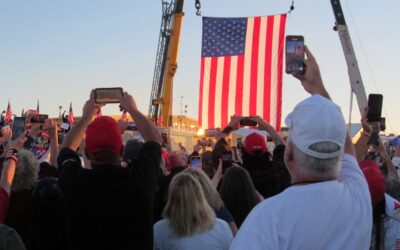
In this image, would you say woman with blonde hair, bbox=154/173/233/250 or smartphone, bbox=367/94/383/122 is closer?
woman with blonde hair, bbox=154/173/233/250

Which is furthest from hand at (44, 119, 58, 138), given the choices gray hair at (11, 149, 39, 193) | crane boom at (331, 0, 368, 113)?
crane boom at (331, 0, 368, 113)

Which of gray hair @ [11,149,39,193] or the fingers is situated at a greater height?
the fingers

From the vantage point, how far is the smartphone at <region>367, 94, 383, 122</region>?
416 cm

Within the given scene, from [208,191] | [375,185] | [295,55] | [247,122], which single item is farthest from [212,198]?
[247,122]

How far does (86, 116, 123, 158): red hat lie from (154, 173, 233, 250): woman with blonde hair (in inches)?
27.9

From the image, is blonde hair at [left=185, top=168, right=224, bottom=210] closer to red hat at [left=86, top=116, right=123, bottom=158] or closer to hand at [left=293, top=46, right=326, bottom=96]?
red hat at [left=86, top=116, right=123, bottom=158]

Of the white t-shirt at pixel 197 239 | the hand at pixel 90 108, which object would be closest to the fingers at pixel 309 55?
the white t-shirt at pixel 197 239

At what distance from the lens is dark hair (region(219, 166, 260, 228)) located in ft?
13.6

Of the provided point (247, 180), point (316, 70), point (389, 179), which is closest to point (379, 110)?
point (389, 179)

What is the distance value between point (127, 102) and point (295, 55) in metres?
1.24

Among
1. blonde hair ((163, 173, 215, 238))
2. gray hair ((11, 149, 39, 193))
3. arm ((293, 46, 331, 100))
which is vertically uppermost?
arm ((293, 46, 331, 100))

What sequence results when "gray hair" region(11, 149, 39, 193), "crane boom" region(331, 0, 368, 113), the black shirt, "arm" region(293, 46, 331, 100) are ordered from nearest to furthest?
1. "arm" region(293, 46, 331, 100)
2. the black shirt
3. "gray hair" region(11, 149, 39, 193)
4. "crane boom" region(331, 0, 368, 113)

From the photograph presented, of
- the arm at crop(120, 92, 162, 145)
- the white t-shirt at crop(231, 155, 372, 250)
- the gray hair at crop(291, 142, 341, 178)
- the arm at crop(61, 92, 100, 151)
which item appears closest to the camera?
the white t-shirt at crop(231, 155, 372, 250)

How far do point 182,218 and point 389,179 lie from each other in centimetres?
233
